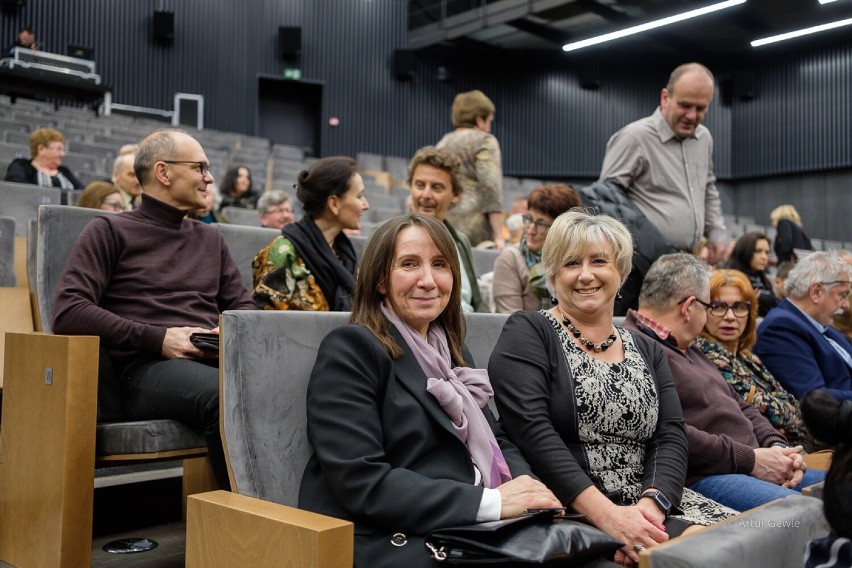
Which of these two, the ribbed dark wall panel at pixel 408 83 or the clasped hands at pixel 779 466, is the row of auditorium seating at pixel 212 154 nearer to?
the ribbed dark wall panel at pixel 408 83

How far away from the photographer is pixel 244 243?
2381mm

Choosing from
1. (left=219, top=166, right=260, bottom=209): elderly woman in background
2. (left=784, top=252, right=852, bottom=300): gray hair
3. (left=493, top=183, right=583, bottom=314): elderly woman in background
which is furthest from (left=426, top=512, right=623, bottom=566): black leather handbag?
(left=219, top=166, right=260, bottom=209): elderly woman in background

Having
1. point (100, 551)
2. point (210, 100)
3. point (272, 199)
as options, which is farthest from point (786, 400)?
point (210, 100)

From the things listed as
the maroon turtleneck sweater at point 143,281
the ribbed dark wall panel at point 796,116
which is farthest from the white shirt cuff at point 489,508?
the ribbed dark wall panel at point 796,116

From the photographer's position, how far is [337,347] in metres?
1.29

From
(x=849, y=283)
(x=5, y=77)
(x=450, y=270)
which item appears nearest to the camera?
(x=450, y=270)

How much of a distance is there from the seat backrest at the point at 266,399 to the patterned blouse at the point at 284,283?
691mm

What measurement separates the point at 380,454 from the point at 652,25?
939cm

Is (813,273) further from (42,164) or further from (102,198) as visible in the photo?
(42,164)

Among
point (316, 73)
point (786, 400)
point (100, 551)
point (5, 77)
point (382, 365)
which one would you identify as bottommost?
point (100, 551)

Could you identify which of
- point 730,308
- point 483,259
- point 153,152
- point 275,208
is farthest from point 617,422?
point 275,208

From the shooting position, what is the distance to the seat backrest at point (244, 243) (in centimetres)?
235

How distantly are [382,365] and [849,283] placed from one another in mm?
1894

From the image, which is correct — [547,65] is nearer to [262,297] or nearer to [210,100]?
[210,100]
